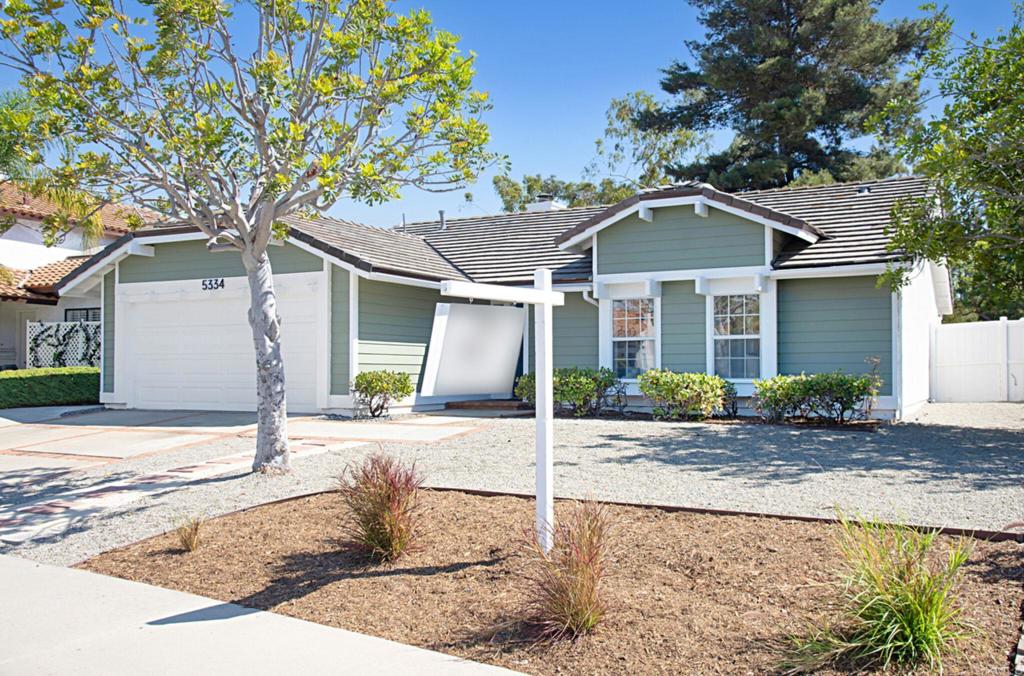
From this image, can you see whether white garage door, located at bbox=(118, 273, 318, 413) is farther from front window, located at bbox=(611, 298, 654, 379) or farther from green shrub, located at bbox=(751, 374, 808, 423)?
green shrub, located at bbox=(751, 374, 808, 423)

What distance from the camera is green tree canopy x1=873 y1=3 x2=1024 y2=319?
39.1 ft

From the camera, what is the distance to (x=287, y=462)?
10.1m

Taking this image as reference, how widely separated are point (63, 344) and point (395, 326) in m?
10.1

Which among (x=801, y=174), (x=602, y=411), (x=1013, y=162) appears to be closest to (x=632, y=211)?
(x=602, y=411)

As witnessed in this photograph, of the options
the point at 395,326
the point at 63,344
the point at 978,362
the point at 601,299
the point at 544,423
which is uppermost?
the point at 601,299

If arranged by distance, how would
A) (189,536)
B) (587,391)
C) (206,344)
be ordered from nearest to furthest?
(189,536) < (587,391) < (206,344)

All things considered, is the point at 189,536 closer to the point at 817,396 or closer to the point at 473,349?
the point at 817,396

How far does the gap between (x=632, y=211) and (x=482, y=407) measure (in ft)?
17.3

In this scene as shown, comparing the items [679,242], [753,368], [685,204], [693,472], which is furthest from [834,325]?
[693,472]

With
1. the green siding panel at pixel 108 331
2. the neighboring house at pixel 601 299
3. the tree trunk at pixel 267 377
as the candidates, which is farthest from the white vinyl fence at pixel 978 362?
the green siding panel at pixel 108 331

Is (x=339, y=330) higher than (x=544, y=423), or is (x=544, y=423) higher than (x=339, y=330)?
(x=339, y=330)

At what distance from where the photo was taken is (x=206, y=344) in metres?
18.0

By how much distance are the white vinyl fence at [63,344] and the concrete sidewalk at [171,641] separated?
54.7ft

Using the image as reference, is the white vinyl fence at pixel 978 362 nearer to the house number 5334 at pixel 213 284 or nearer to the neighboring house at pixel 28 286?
the house number 5334 at pixel 213 284
